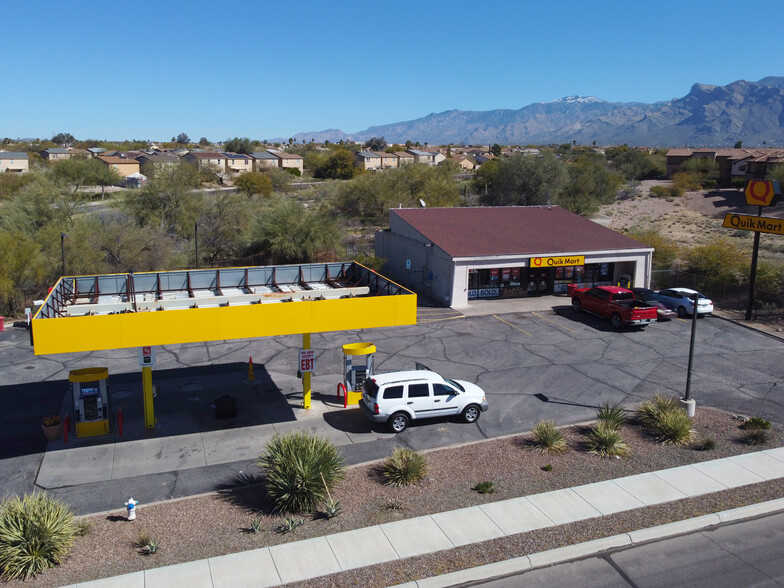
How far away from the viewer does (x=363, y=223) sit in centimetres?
5659

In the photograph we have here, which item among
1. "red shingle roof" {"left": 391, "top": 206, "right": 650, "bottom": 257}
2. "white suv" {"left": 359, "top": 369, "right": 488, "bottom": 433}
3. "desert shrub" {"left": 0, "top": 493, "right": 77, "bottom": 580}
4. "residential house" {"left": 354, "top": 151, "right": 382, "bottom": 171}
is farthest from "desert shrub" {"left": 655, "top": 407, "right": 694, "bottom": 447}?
"residential house" {"left": 354, "top": 151, "right": 382, "bottom": 171}

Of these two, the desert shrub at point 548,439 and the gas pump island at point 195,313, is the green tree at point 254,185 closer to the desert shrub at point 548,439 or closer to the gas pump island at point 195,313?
the gas pump island at point 195,313

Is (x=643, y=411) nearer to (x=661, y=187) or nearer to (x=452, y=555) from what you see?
(x=452, y=555)

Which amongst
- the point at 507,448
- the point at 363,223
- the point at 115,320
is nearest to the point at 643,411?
the point at 507,448

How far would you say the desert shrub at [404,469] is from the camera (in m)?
13.9

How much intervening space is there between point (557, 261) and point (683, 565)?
22327 mm

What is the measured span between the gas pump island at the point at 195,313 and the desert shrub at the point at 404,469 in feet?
12.7

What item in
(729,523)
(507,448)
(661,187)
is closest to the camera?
(729,523)

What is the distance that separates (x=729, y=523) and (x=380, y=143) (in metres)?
184

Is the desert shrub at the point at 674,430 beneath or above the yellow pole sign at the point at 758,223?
beneath

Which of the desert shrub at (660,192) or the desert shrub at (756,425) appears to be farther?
the desert shrub at (660,192)

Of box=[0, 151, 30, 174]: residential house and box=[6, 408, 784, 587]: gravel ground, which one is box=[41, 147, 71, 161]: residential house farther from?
box=[6, 408, 784, 587]: gravel ground

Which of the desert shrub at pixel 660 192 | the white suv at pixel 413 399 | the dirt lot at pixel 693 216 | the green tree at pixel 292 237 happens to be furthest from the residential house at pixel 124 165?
the white suv at pixel 413 399

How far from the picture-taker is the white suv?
16.8 m
